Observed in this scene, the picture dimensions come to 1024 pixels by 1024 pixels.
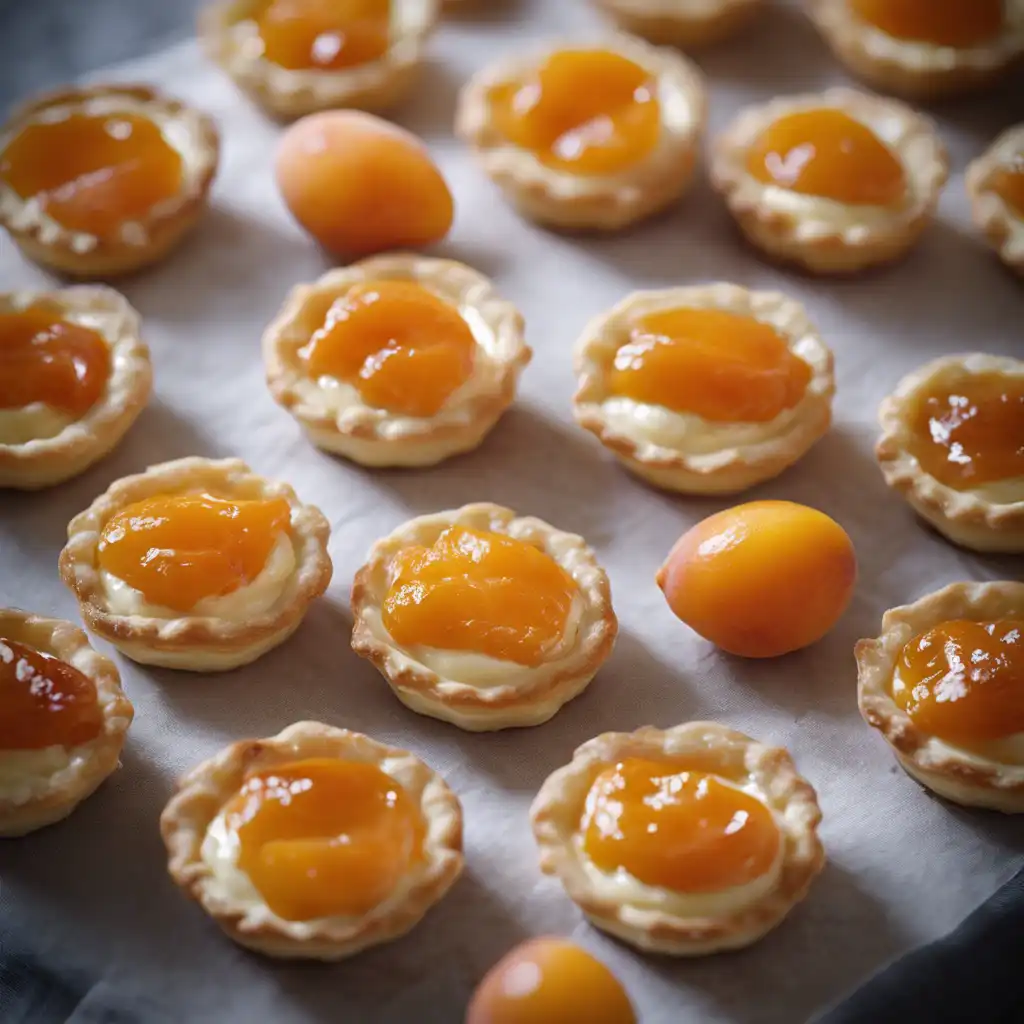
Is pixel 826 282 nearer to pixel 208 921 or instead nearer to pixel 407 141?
pixel 407 141

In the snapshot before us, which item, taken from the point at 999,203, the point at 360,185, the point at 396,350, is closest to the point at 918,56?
the point at 999,203

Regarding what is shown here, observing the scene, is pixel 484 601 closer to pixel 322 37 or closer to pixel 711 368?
pixel 711 368

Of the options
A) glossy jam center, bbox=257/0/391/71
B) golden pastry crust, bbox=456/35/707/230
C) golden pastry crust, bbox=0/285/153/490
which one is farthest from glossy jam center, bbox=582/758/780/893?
glossy jam center, bbox=257/0/391/71

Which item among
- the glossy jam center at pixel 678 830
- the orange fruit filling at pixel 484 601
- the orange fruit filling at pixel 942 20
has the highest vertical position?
the orange fruit filling at pixel 942 20

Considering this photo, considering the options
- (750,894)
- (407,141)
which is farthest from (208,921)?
(407,141)

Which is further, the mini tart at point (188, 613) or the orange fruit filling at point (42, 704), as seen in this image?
the mini tart at point (188, 613)

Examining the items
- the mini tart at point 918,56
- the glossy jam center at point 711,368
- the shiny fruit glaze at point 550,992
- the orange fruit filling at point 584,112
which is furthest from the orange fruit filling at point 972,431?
the shiny fruit glaze at point 550,992

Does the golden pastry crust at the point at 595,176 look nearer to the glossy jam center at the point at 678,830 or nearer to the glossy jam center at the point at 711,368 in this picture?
the glossy jam center at the point at 711,368

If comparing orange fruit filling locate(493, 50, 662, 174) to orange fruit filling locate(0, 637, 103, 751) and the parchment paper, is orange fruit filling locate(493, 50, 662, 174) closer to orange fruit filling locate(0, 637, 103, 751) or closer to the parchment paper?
A: the parchment paper
